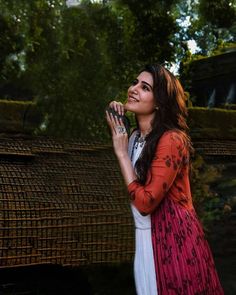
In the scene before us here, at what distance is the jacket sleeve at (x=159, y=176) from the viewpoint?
1.99 meters

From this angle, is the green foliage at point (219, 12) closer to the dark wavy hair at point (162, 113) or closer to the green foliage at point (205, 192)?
the green foliage at point (205, 192)

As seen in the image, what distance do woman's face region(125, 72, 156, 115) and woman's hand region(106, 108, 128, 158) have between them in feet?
0.18

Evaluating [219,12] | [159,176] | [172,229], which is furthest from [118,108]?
[219,12]

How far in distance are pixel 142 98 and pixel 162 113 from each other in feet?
0.31

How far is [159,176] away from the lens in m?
2.00

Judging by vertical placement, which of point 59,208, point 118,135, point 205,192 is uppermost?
point 205,192

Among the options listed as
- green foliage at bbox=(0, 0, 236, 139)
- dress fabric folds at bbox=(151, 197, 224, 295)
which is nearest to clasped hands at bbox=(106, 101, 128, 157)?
dress fabric folds at bbox=(151, 197, 224, 295)

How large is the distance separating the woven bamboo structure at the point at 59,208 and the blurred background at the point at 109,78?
34 centimetres

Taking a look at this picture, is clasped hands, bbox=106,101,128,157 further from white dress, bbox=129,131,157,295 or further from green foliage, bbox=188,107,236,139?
green foliage, bbox=188,107,236,139

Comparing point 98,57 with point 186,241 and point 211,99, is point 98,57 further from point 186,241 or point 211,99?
point 186,241

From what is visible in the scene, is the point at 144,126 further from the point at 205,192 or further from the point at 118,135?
the point at 205,192

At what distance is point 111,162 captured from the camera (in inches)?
177

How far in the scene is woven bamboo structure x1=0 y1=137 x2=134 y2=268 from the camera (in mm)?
3531

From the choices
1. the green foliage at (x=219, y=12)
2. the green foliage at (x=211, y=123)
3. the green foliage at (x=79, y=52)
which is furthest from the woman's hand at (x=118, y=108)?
the green foliage at (x=219, y=12)
